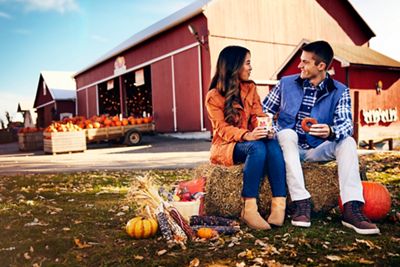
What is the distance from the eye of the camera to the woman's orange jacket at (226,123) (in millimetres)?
2781

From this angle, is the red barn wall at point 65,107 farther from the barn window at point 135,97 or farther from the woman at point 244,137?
the woman at point 244,137

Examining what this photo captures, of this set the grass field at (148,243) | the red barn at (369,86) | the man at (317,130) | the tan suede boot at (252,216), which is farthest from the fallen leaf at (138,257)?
the red barn at (369,86)

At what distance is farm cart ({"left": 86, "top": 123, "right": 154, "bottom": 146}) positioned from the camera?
431 inches

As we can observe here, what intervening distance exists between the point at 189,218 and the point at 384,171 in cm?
350

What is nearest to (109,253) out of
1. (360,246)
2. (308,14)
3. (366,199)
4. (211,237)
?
(211,237)

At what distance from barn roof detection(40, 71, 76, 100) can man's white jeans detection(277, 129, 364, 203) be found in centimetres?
2445

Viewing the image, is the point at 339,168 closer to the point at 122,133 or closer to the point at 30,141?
the point at 122,133

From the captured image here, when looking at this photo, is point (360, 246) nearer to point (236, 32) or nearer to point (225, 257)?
point (225, 257)

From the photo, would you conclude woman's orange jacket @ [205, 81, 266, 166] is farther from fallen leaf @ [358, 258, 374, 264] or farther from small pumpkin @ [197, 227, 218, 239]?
fallen leaf @ [358, 258, 374, 264]

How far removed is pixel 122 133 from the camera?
1139 centimetres

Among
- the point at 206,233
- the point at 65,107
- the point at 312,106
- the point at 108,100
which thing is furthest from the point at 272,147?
the point at 65,107

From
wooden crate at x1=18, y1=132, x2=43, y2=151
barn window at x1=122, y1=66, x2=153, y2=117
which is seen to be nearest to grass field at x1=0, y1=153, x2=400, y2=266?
wooden crate at x1=18, y1=132, x2=43, y2=151

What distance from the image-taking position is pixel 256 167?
2.59 m

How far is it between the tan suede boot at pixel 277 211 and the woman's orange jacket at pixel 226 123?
46 cm
